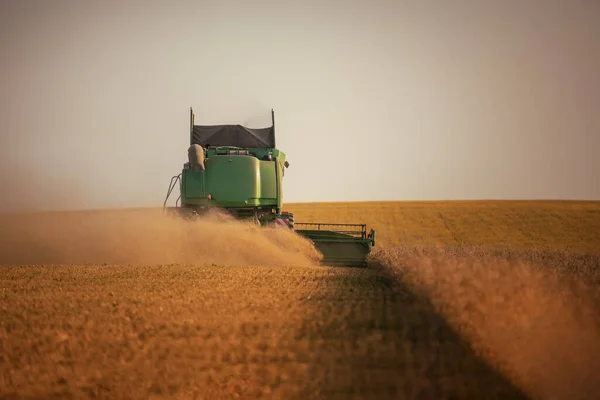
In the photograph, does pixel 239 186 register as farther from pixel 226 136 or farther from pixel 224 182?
pixel 226 136

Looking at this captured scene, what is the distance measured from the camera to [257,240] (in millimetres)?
16219

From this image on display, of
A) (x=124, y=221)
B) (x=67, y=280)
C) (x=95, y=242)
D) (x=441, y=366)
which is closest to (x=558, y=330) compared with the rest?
(x=441, y=366)

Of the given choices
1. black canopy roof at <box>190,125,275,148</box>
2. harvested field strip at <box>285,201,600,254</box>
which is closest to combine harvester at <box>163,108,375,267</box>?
black canopy roof at <box>190,125,275,148</box>

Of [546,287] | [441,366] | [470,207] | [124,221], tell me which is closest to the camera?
[441,366]

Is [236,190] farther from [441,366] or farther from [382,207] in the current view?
[382,207]

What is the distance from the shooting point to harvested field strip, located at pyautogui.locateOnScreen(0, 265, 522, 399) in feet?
14.2

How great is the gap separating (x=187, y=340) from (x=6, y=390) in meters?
1.47

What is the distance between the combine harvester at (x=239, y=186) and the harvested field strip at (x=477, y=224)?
55.0 ft

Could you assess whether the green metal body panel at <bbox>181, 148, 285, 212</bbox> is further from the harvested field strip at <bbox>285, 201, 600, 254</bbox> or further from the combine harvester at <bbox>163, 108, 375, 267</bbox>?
the harvested field strip at <bbox>285, 201, 600, 254</bbox>

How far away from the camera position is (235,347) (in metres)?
5.06

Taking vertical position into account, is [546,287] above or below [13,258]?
above

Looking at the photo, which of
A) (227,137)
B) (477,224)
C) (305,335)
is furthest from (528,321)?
(477,224)

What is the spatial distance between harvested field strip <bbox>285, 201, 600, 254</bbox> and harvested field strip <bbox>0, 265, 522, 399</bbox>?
2720 centimetres

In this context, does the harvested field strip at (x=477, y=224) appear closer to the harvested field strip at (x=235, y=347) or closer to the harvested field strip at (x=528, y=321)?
the harvested field strip at (x=528, y=321)
